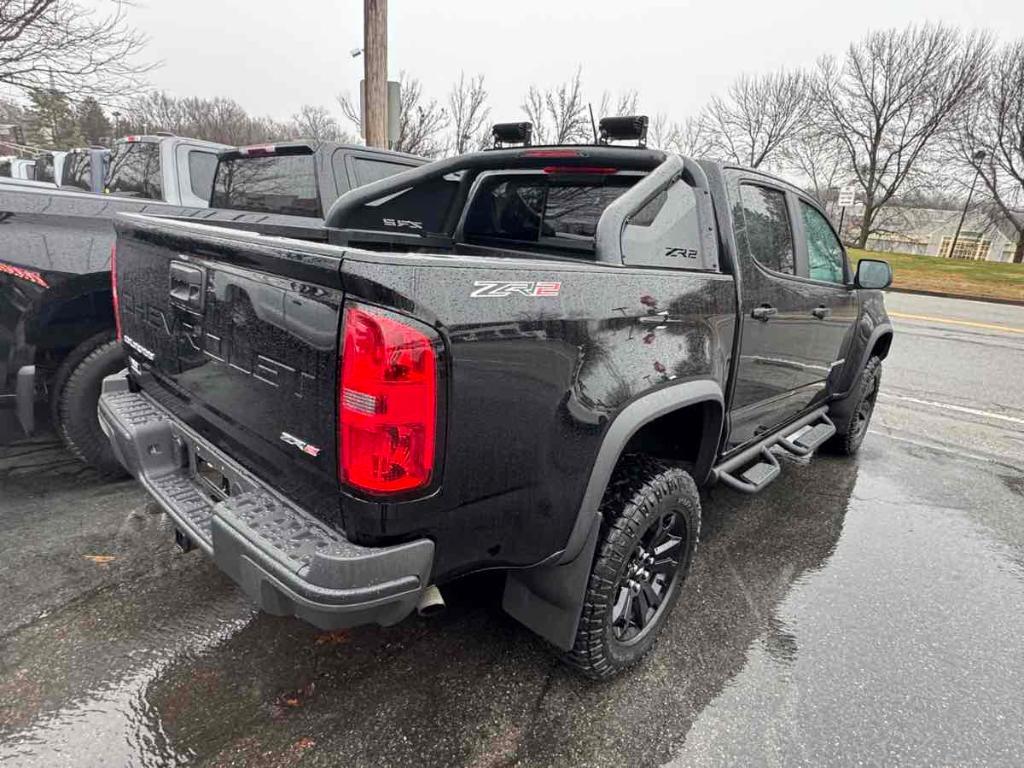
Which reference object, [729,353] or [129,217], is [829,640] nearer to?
[729,353]

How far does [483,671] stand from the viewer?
90.9 inches

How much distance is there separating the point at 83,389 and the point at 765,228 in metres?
3.74

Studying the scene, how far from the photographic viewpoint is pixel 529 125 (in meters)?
3.25

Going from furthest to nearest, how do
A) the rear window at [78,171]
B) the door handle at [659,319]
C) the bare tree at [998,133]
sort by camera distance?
the bare tree at [998,133], the rear window at [78,171], the door handle at [659,319]

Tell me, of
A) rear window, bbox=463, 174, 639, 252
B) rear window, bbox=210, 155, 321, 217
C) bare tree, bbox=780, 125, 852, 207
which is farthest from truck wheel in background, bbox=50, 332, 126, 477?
bare tree, bbox=780, 125, 852, 207

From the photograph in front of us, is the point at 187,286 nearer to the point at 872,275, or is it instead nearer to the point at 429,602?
the point at 429,602

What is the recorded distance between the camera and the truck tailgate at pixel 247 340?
1563mm

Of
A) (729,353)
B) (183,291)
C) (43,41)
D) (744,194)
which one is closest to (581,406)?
(729,353)

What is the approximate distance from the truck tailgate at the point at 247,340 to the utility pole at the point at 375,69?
6.23 meters

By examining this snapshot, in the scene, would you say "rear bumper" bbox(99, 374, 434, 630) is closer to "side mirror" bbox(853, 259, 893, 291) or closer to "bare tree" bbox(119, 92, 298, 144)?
"side mirror" bbox(853, 259, 893, 291)

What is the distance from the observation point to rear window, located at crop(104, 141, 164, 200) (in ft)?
18.8

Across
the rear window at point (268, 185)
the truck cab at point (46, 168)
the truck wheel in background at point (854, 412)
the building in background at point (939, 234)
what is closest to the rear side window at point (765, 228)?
the truck wheel in background at point (854, 412)

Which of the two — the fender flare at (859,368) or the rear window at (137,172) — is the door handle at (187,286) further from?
the rear window at (137,172)

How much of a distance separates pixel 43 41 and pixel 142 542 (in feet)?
35.4
